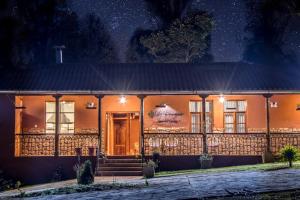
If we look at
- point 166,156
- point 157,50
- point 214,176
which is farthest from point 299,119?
point 157,50

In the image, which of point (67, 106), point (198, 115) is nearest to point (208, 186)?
point (198, 115)

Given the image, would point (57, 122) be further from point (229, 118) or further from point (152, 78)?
point (229, 118)

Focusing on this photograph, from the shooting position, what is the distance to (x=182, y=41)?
39719mm

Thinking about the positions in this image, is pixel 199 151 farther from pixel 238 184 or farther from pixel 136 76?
pixel 238 184

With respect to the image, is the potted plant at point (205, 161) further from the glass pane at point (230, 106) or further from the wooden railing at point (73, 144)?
the wooden railing at point (73, 144)

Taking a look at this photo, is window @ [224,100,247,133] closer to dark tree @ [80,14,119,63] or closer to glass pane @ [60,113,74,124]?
glass pane @ [60,113,74,124]

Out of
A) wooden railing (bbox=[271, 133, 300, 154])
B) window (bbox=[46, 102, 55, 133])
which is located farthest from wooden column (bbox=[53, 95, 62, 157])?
wooden railing (bbox=[271, 133, 300, 154])

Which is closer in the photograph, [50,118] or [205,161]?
[205,161]

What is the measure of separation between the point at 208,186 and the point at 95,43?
3445cm

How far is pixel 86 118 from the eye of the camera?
78.6 ft

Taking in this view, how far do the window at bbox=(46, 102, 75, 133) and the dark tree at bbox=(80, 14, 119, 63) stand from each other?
21.4 meters

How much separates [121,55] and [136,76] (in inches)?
859

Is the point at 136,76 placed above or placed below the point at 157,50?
below

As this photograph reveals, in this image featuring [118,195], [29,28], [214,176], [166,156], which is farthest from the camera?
[29,28]
